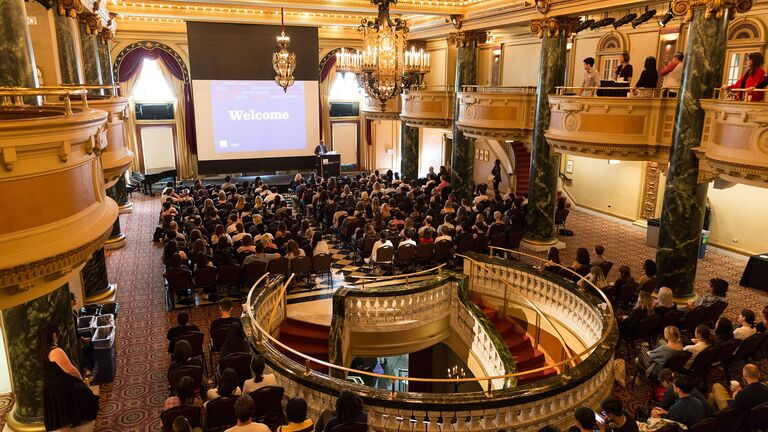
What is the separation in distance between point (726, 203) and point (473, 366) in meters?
8.81

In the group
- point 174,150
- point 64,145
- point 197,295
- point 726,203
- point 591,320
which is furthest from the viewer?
point 174,150

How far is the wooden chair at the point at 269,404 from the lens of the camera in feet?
17.6

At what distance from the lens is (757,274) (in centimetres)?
1093

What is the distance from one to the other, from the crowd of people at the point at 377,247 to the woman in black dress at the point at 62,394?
0.87 m

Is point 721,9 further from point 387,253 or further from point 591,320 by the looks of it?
point 387,253

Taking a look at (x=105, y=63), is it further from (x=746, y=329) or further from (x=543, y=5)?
(x=746, y=329)

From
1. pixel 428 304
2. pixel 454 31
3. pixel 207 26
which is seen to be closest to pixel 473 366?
pixel 428 304

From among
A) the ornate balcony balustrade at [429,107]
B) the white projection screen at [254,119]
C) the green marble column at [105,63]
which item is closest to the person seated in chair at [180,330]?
the green marble column at [105,63]

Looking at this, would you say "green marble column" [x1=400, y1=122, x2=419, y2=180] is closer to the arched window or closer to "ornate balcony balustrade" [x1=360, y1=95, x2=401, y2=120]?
"ornate balcony balustrade" [x1=360, y1=95, x2=401, y2=120]

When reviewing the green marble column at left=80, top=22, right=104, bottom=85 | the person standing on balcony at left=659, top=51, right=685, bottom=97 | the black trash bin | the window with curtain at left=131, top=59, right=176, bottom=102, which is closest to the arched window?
the person standing on balcony at left=659, top=51, right=685, bottom=97

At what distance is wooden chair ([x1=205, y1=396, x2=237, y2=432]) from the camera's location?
203 inches

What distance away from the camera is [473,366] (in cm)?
877

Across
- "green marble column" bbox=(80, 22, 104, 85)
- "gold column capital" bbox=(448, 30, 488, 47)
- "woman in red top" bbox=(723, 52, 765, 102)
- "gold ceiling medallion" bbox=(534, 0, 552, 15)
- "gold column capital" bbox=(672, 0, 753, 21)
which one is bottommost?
"woman in red top" bbox=(723, 52, 765, 102)

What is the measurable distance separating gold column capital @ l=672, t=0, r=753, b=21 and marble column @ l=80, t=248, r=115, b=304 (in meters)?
10.8
